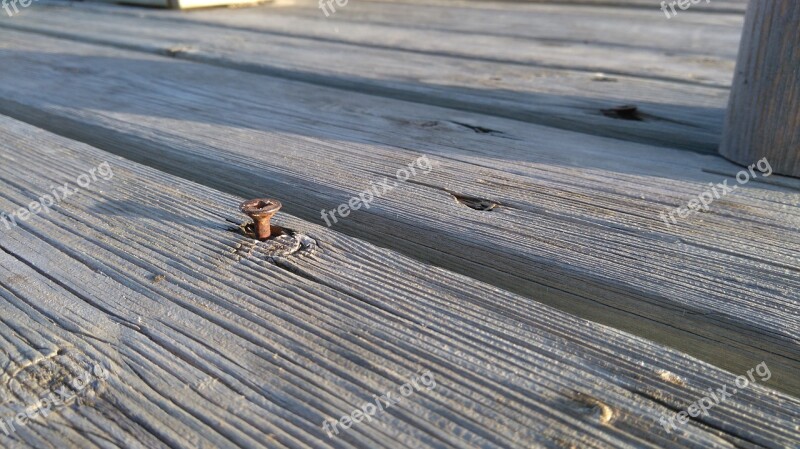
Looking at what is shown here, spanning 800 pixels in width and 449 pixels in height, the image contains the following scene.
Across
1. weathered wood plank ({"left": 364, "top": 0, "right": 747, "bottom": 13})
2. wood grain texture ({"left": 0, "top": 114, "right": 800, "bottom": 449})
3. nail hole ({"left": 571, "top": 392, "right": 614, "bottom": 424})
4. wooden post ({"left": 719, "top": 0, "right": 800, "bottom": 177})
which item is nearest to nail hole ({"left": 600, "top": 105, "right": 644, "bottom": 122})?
wooden post ({"left": 719, "top": 0, "right": 800, "bottom": 177})

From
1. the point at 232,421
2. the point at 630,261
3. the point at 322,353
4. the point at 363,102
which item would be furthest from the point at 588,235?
the point at 363,102

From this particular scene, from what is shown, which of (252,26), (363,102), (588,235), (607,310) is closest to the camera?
(607,310)

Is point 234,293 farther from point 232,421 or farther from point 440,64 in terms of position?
point 440,64

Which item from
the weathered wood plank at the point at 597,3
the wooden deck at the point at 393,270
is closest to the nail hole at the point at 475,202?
the wooden deck at the point at 393,270

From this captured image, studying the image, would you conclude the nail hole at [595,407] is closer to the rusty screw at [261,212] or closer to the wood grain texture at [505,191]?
the wood grain texture at [505,191]

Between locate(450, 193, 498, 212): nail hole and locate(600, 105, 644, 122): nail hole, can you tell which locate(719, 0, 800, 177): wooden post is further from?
locate(450, 193, 498, 212): nail hole

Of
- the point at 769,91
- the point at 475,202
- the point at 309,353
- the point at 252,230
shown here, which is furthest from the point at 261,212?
the point at 769,91
